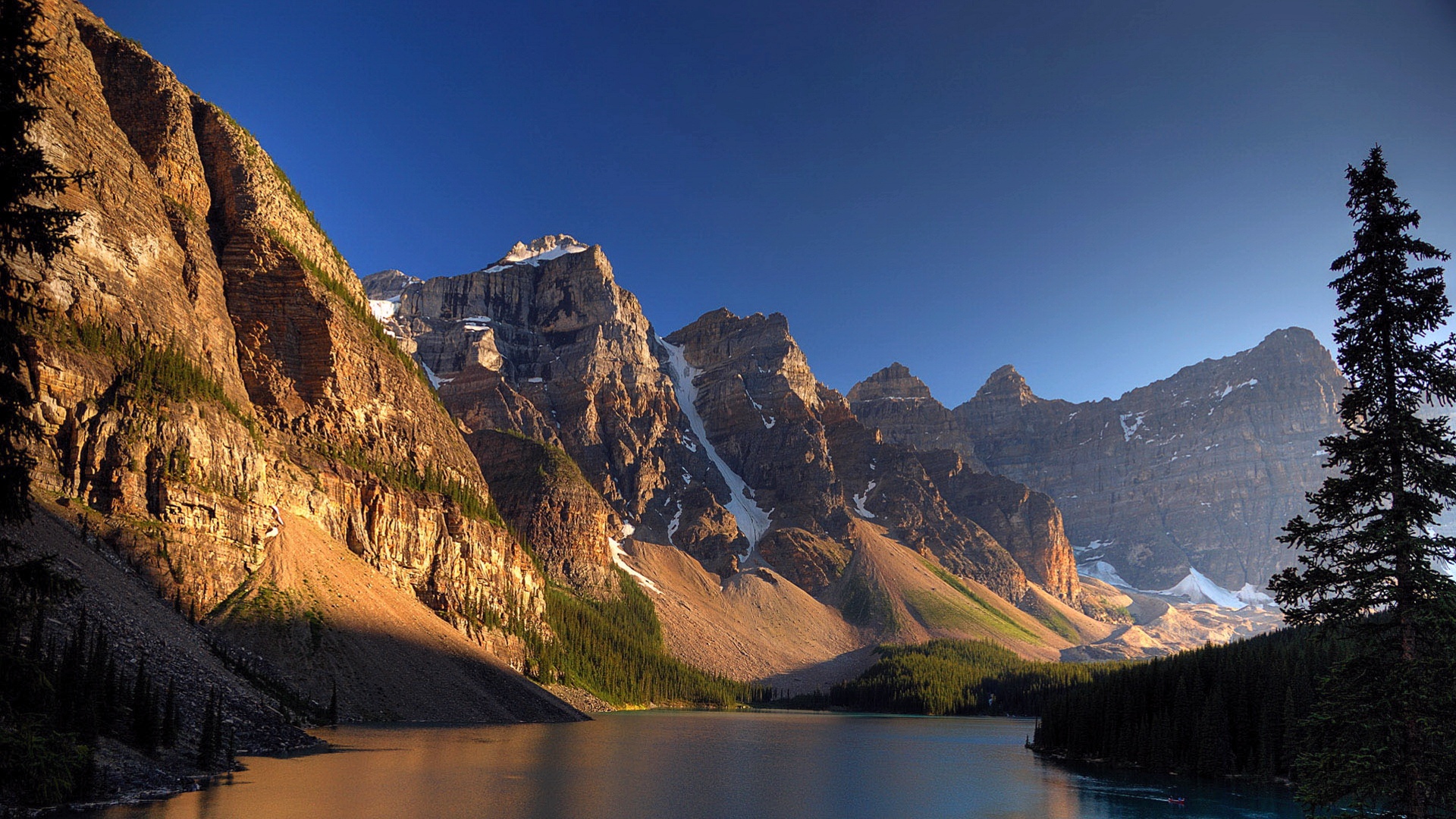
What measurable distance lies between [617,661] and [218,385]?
295 ft

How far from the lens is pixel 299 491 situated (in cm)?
10331

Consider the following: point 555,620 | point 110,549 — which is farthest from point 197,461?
point 555,620

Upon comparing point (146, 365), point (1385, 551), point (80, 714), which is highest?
point (146, 365)

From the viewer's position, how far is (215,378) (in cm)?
9788

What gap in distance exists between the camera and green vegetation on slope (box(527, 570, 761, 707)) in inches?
5896

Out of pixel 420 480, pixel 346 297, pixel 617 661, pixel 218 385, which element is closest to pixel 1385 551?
pixel 218 385

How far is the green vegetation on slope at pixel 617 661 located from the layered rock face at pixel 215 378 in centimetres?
783

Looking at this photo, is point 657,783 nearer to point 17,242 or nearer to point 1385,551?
point 1385,551

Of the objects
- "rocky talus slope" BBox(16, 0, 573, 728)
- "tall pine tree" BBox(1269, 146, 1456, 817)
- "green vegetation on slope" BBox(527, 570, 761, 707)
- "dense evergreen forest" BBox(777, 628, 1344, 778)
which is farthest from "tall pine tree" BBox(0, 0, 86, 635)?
"green vegetation on slope" BBox(527, 570, 761, 707)

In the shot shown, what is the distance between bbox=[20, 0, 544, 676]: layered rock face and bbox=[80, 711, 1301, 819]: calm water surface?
27864 mm

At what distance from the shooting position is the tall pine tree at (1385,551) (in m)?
18.9

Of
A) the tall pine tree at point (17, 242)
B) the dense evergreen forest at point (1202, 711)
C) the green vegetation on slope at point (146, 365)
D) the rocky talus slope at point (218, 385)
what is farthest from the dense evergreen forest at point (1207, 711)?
the green vegetation on slope at point (146, 365)

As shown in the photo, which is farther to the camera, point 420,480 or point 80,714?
point 420,480

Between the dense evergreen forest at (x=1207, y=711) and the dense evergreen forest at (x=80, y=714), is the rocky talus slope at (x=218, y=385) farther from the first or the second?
the dense evergreen forest at (x=1207, y=711)
